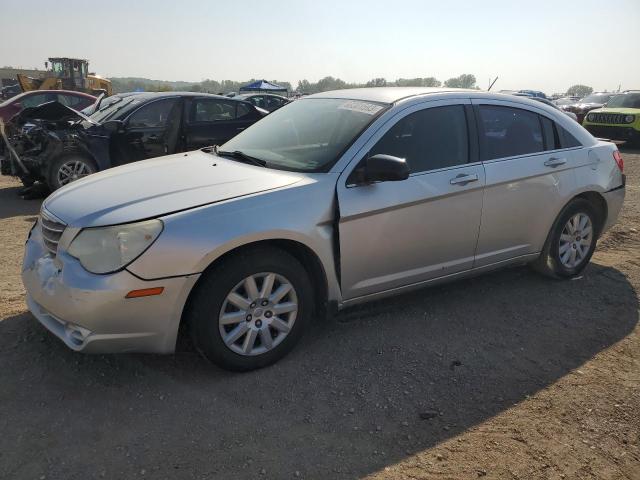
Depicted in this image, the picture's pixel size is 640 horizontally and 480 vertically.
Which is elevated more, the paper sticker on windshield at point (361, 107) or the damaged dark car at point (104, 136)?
the paper sticker on windshield at point (361, 107)

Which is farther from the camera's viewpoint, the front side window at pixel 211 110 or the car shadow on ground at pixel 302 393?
the front side window at pixel 211 110

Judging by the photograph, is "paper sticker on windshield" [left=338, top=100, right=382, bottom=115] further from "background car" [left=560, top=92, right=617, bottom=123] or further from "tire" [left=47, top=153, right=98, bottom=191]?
"background car" [left=560, top=92, right=617, bottom=123]

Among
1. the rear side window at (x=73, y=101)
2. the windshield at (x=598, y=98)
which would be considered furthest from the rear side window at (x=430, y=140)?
the windshield at (x=598, y=98)

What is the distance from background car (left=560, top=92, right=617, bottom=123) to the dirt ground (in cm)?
1777

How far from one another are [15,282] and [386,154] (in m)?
3.27

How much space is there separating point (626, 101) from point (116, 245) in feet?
55.6

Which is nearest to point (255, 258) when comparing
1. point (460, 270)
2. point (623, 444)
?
point (460, 270)

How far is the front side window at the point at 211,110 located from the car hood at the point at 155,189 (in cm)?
438

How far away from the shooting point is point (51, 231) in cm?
306

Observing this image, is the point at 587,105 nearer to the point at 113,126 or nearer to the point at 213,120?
the point at 213,120

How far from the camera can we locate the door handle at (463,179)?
371 cm

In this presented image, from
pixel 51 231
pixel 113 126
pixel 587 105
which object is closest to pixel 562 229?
pixel 51 231

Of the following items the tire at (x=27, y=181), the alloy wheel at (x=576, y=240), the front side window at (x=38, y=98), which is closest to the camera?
the alloy wheel at (x=576, y=240)

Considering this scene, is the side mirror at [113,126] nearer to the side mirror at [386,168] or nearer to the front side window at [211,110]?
the front side window at [211,110]
